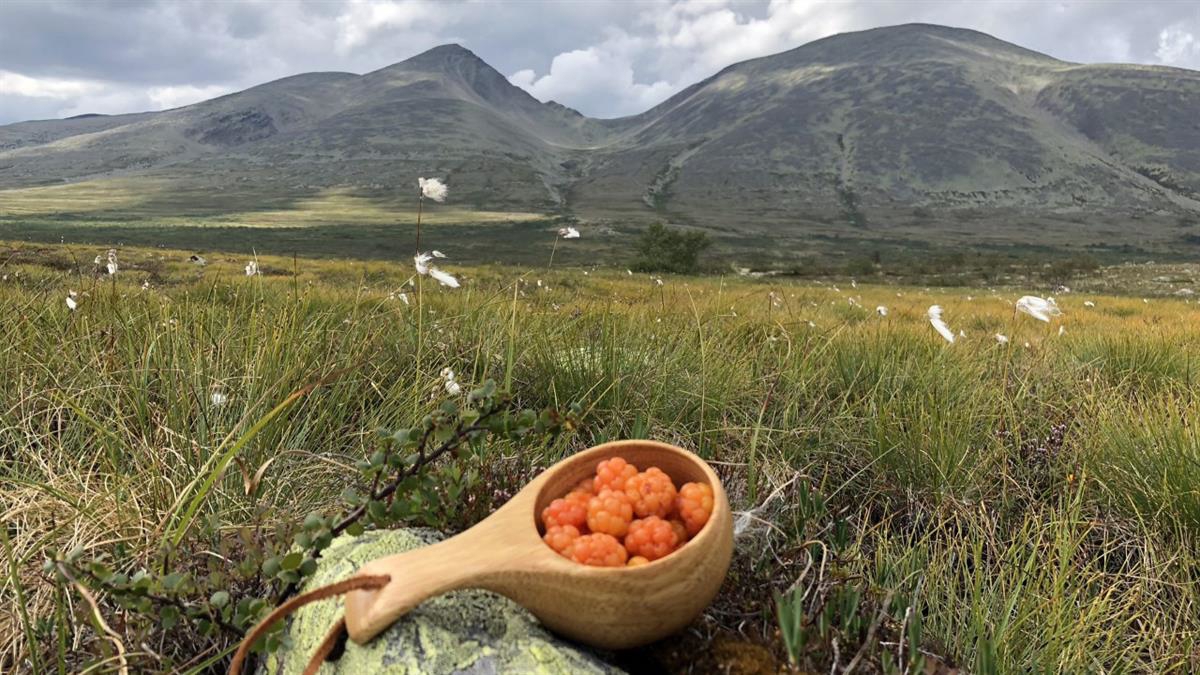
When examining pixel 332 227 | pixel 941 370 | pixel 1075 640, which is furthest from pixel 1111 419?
pixel 332 227

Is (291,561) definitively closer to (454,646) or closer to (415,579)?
(415,579)

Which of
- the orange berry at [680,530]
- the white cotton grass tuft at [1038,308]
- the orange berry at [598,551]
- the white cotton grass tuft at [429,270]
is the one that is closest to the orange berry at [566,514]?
the orange berry at [598,551]

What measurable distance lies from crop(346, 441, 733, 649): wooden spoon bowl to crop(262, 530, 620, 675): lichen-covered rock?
0.05 meters

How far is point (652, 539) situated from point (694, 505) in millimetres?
165

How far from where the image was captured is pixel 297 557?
5.17 ft

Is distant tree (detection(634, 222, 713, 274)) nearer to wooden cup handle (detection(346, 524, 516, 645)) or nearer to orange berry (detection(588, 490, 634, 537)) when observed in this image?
orange berry (detection(588, 490, 634, 537))

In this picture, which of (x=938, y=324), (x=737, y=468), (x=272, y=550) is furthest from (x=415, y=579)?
(x=938, y=324)

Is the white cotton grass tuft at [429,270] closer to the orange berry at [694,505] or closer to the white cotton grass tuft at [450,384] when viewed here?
the white cotton grass tuft at [450,384]

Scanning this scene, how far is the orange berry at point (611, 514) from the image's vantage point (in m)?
1.60

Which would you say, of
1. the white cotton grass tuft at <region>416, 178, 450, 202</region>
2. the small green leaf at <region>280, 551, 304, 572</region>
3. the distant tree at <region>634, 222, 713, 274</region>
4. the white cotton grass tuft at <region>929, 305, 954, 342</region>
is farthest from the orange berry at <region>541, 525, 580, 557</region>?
the distant tree at <region>634, 222, 713, 274</region>

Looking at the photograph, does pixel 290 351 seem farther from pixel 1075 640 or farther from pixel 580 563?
pixel 1075 640

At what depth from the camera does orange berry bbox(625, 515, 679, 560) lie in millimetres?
1572

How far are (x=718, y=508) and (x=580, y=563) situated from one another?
1.20 feet

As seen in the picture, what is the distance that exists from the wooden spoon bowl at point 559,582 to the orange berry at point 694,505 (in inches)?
2.0
